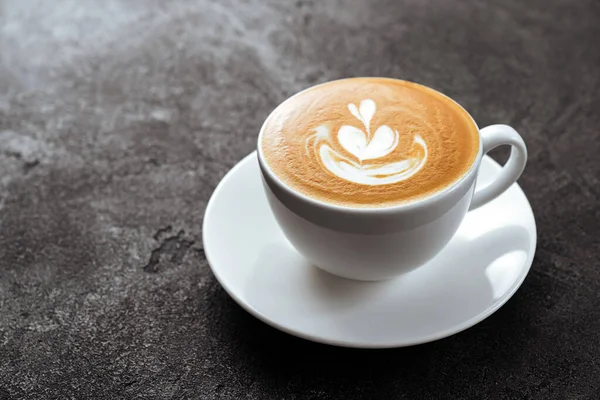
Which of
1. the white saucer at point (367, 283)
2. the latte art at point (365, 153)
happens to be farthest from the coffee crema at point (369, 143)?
the white saucer at point (367, 283)

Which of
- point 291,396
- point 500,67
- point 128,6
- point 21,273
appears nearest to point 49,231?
point 21,273

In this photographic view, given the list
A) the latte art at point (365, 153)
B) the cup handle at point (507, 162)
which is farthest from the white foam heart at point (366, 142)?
the cup handle at point (507, 162)

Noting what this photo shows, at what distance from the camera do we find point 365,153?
0.79 m

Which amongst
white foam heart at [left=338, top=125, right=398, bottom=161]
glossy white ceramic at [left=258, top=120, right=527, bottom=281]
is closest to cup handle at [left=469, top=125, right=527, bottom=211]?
glossy white ceramic at [left=258, top=120, right=527, bottom=281]

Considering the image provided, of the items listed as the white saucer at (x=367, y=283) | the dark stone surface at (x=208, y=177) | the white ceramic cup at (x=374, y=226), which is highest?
the white ceramic cup at (x=374, y=226)

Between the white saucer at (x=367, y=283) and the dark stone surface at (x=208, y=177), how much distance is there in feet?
0.15

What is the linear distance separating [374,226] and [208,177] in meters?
0.41

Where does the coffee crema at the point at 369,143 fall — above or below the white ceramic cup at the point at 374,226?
above

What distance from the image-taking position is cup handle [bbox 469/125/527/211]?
2.64 feet

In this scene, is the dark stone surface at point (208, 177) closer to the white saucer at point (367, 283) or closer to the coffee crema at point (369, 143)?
the white saucer at point (367, 283)

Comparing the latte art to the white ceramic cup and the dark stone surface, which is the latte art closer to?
the white ceramic cup

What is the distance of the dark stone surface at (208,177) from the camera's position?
0.77m

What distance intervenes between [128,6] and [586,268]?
1042 mm

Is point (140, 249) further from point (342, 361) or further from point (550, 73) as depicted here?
point (550, 73)
